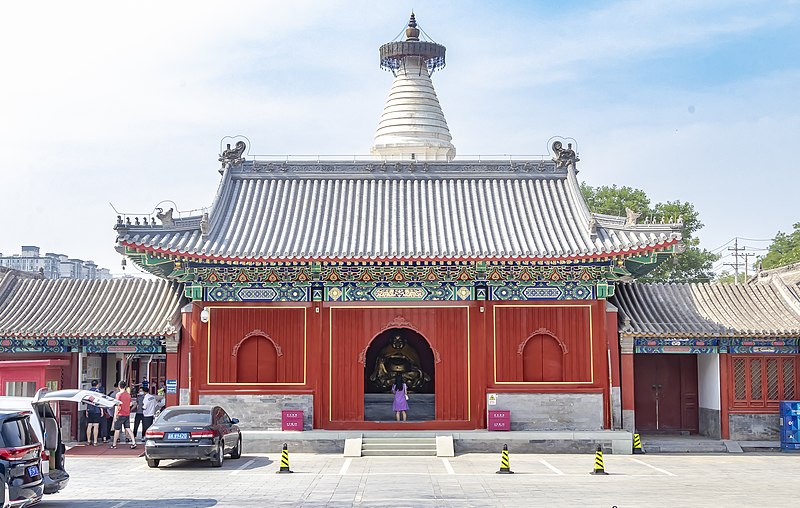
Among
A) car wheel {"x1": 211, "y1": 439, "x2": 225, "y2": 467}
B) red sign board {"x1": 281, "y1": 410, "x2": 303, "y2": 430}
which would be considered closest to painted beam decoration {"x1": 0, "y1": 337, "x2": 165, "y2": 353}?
red sign board {"x1": 281, "y1": 410, "x2": 303, "y2": 430}

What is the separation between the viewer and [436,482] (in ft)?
57.5

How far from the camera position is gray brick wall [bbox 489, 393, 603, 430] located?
24.0 m

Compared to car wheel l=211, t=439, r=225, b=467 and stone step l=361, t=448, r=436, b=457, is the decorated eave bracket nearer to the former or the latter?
car wheel l=211, t=439, r=225, b=467

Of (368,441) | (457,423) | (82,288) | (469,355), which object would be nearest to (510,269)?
(469,355)

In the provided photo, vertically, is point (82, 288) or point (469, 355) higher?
point (82, 288)

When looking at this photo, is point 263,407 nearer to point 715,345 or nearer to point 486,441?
point 486,441

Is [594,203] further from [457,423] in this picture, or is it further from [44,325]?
[44,325]

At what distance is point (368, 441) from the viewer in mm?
23125

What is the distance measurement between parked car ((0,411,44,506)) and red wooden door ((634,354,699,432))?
18.4 meters

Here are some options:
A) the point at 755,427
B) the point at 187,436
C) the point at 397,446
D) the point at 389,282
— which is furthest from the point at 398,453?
the point at 755,427

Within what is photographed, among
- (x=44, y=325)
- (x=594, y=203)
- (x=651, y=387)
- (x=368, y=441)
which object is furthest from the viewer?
(x=594, y=203)

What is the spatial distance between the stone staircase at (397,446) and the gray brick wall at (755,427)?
813cm

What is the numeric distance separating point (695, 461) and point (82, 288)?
692 inches

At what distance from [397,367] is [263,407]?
319 inches
